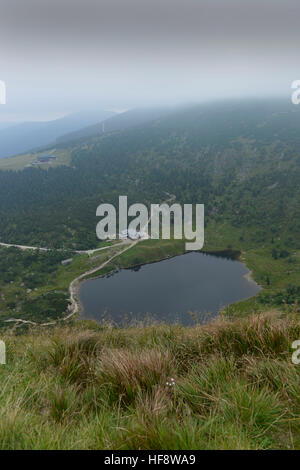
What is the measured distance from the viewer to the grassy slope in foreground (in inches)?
101

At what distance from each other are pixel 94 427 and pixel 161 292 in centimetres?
6747

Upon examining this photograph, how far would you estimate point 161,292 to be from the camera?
227 feet

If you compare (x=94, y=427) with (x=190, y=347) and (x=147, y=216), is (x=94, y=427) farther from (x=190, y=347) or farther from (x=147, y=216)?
(x=147, y=216)

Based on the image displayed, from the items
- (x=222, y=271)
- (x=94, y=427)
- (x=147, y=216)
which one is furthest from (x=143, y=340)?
(x=147, y=216)

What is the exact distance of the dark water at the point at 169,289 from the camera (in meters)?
61.2

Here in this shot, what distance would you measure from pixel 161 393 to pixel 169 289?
68.6 m

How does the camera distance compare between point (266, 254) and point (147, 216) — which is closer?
point (266, 254)

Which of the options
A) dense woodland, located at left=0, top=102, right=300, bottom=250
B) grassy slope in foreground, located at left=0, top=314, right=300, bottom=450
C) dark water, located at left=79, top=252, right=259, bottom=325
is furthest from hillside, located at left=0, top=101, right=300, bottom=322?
grassy slope in foreground, located at left=0, top=314, right=300, bottom=450

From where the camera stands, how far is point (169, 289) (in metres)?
70.6

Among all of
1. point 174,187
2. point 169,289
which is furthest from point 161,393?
point 174,187

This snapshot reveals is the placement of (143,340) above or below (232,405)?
below

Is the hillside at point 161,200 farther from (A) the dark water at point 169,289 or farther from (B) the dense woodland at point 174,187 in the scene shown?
(A) the dark water at point 169,289

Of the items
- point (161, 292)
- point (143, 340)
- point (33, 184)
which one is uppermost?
point (33, 184)
